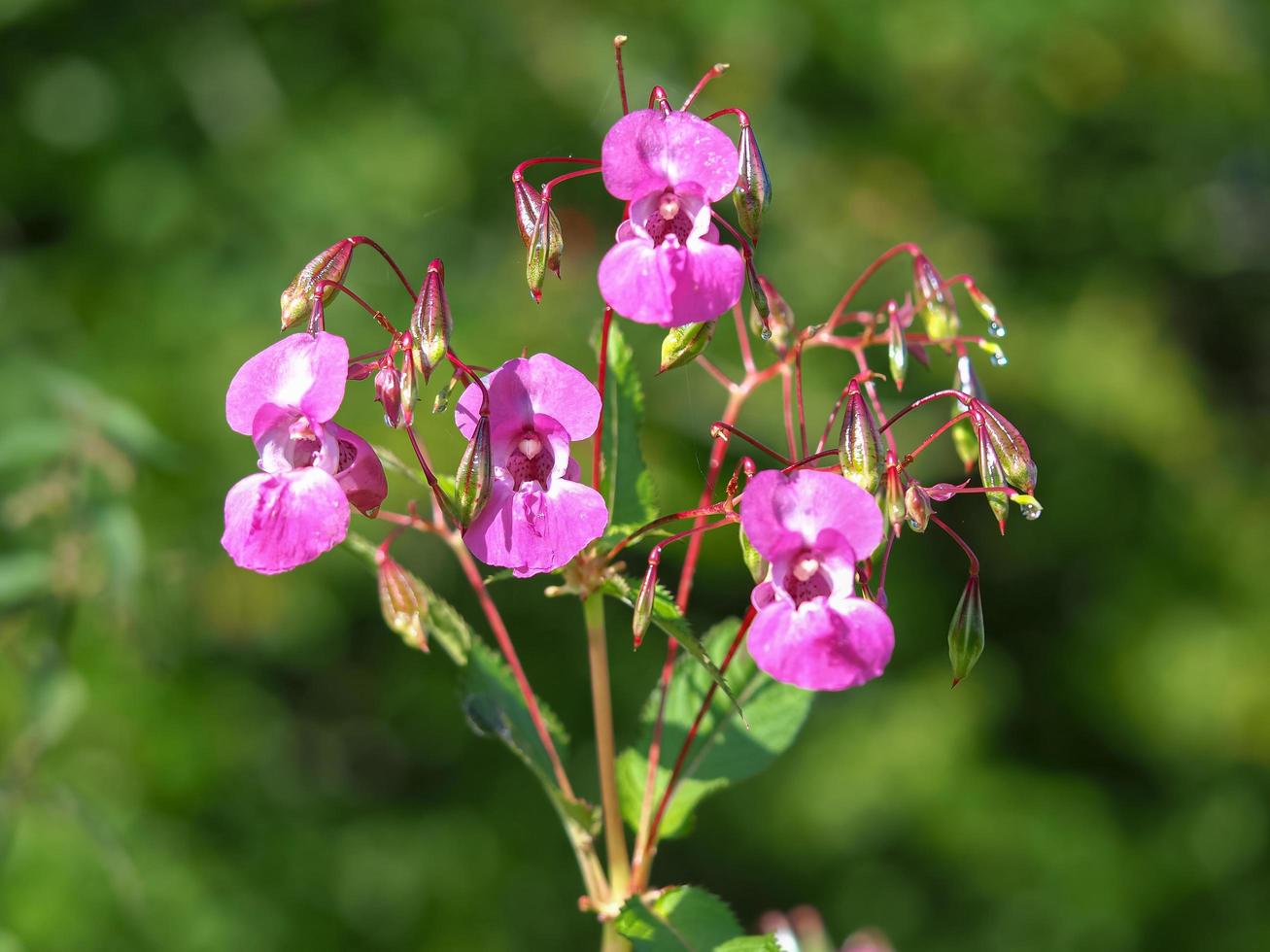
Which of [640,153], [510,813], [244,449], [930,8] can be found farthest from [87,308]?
[640,153]

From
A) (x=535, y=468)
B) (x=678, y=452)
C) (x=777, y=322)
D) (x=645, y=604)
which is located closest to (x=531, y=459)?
(x=535, y=468)

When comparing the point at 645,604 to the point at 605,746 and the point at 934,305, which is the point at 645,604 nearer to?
the point at 605,746

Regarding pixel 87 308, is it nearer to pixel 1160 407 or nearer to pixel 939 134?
pixel 939 134

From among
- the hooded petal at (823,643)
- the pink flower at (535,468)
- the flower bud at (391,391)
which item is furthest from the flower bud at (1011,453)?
the flower bud at (391,391)

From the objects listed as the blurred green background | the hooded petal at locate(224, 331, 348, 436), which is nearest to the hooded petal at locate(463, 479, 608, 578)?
the hooded petal at locate(224, 331, 348, 436)

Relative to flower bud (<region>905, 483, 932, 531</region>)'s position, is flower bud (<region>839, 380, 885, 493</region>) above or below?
above

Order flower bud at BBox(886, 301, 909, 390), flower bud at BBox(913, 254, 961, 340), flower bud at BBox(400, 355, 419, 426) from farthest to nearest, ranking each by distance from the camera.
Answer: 1. flower bud at BBox(913, 254, 961, 340)
2. flower bud at BBox(886, 301, 909, 390)
3. flower bud at BBox(400, 355, 419, 426)

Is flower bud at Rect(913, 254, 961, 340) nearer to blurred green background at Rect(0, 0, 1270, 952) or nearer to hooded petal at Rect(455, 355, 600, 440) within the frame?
hooded petal at Rect(455, 355, 600, 440)
